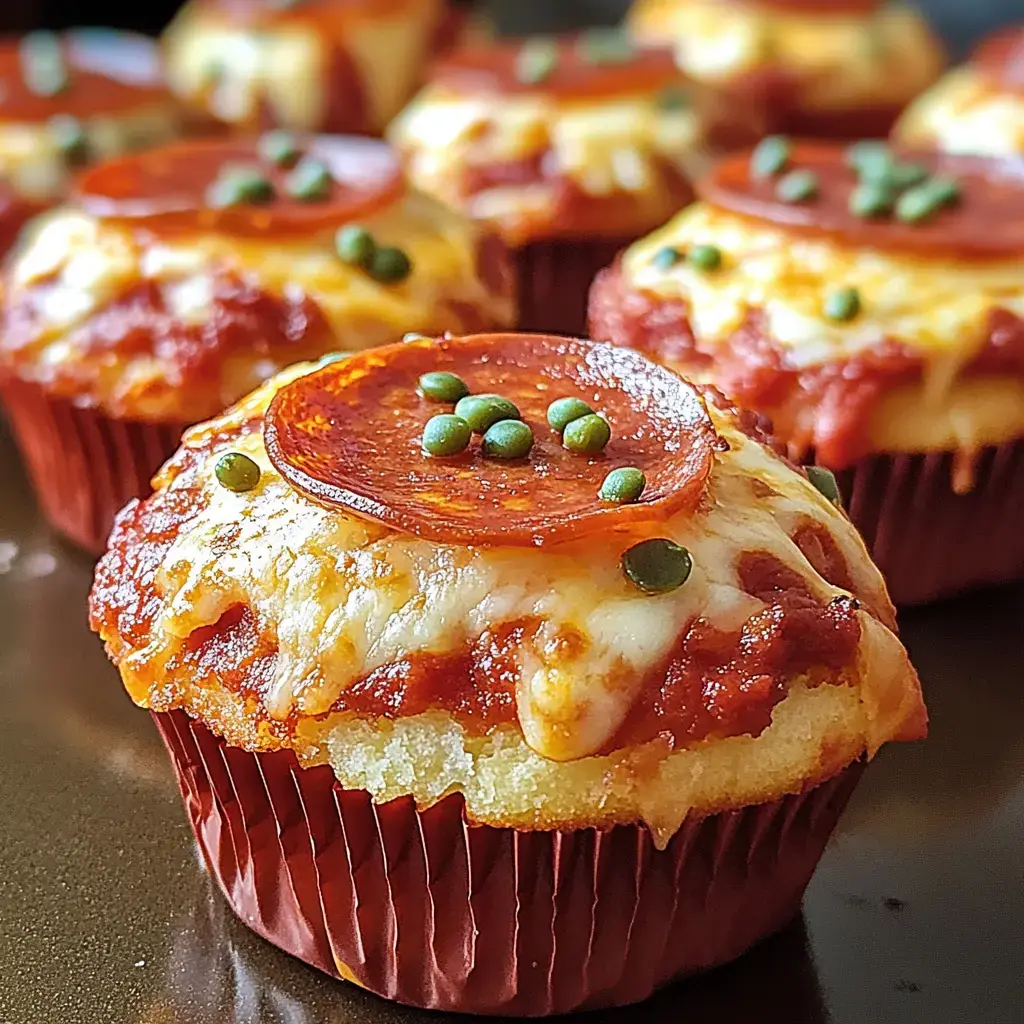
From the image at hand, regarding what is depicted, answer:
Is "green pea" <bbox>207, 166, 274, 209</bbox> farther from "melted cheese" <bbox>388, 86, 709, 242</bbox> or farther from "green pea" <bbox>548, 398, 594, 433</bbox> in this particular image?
"green pea" <bbox>548, 398, 594, 433</bbox>

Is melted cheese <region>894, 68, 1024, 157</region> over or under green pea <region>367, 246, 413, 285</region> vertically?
under

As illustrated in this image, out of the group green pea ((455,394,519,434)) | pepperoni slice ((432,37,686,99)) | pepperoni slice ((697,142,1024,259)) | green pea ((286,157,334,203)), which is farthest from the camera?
pepperoni slice ((432,37,686,99))

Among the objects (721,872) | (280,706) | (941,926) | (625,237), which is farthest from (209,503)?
(625,237)

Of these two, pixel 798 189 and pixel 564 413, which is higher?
pixel 564 413

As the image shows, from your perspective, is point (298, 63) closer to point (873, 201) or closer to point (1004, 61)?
point (1004, 61)

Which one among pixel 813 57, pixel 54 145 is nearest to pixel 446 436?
pixel 54 145

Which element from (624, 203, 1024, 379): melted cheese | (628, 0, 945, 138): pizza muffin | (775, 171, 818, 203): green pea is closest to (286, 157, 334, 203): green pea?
(624, 203, 1024, 379): melted cheese

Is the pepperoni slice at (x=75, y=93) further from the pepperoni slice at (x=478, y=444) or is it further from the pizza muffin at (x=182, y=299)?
the pepperoni slice at (x=478, y=444)
